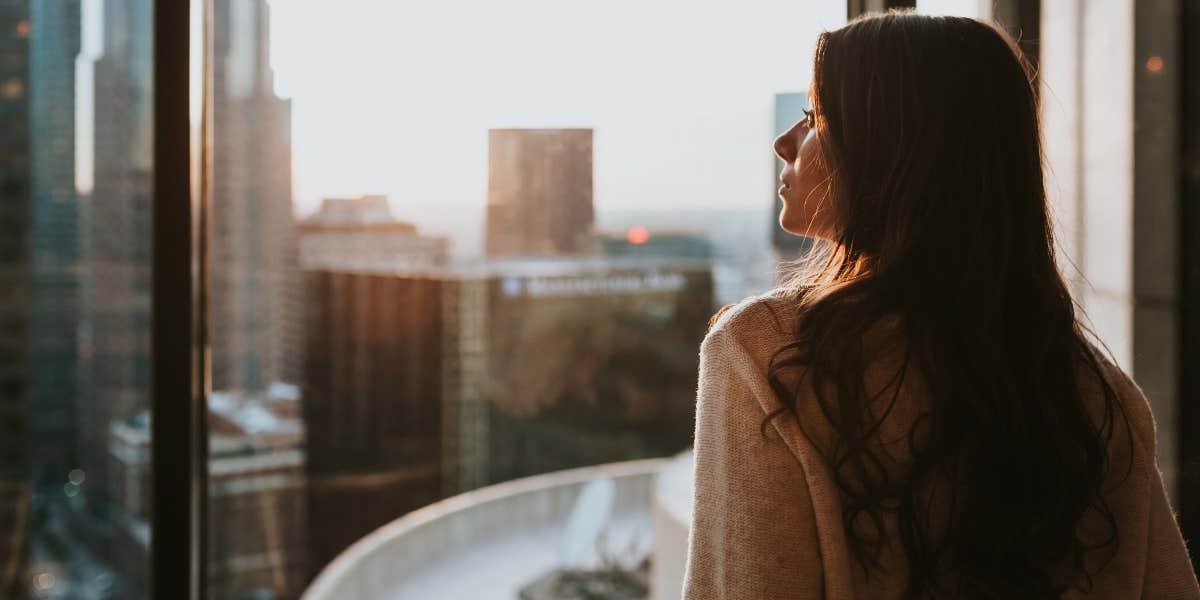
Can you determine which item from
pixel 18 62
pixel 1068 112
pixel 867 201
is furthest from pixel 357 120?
pixel 867 201

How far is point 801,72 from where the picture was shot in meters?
1.21

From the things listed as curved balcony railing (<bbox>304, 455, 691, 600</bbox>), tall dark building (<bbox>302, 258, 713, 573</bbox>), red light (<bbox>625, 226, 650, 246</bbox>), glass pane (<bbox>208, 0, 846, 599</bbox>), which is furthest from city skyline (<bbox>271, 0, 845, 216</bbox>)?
curved balcony railing (<bbox>304, 455, 691, 600</bbox>)

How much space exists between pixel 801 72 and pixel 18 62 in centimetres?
153

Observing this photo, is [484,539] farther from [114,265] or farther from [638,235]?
[114,265]

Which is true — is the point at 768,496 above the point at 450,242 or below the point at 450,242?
below

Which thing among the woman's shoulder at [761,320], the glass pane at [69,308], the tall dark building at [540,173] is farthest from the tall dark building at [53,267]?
the woman's shoulder at [761,320]

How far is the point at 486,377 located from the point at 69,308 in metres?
3.96

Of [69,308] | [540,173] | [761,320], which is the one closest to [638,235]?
[540,173]

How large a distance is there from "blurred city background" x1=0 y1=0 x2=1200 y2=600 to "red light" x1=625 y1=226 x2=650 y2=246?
0.05 metres

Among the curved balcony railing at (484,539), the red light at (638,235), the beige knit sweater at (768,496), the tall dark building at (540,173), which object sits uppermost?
the tall dark building at (540,173)

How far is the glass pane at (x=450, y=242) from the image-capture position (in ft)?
5.03

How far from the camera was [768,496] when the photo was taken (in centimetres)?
61

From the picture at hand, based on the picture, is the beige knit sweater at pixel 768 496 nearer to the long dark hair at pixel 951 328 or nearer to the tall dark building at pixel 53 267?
the long dark hair at pixel 951 328

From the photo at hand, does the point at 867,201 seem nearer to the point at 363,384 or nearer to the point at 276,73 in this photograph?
the point at 276,73
